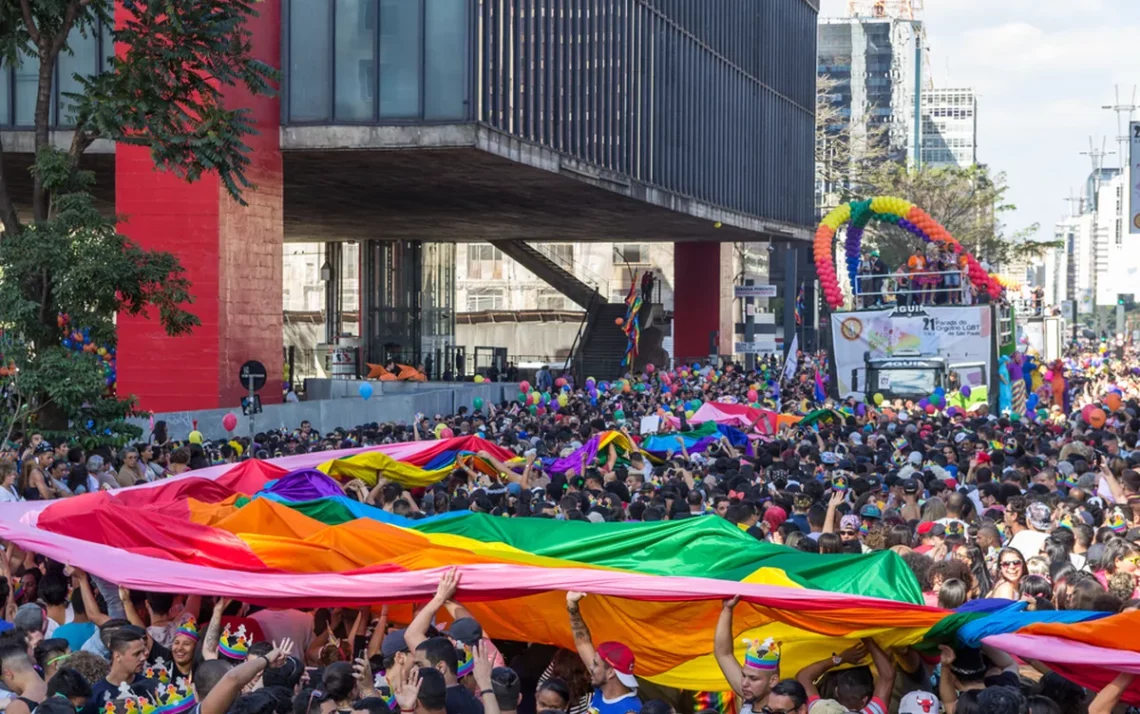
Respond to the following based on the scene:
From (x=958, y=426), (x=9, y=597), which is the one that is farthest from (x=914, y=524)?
(x=958, y=426)

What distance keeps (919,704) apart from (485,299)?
61.7 meters

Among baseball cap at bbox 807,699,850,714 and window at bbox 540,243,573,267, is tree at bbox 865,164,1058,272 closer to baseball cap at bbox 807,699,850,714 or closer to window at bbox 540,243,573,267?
window at bbox 540,243,573,267

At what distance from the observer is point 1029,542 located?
433 inches

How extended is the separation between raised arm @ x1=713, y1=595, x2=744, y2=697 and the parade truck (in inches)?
897

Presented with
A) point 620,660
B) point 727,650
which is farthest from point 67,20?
point 727,650

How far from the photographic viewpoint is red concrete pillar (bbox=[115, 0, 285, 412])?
26797mm

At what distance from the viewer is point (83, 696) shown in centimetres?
697

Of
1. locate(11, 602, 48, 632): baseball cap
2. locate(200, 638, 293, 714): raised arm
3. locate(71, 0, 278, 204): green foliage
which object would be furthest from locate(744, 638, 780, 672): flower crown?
locate(71, 0, 278, 204): green foliage

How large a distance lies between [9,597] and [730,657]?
5.11 metres

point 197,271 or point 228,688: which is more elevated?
point 197,271

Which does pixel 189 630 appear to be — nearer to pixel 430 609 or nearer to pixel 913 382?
pixel 430 609

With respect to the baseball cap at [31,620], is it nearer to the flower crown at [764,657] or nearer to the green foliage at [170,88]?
the flower crown at [764,657]

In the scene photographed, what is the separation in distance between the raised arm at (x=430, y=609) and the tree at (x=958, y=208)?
59055 mm

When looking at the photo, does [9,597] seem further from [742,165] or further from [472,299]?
[472,299]
